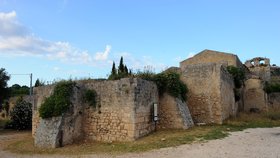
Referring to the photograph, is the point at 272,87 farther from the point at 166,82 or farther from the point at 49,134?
the point at 49,134

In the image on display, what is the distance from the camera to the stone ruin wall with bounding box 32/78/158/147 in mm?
12398

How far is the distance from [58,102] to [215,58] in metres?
17.3

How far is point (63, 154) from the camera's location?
1085cm

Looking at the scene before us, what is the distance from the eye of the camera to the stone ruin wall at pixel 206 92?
654 inches

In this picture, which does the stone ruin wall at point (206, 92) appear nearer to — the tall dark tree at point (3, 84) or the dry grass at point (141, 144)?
the dry grass at point (141, 144)

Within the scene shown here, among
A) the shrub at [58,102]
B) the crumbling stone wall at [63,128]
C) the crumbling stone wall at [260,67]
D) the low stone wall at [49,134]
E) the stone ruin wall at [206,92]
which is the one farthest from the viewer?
the crumbling stone wall at [260,67]

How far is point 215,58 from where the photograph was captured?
26312mm

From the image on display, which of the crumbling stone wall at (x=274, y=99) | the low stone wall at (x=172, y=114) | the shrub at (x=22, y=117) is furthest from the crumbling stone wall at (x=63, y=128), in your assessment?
the crumbling stone wall at (x=274, y=99)

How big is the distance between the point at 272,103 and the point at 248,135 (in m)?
18.1

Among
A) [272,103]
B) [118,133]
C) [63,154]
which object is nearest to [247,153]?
[118,133]

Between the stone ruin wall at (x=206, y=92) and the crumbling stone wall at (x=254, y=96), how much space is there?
8.45 meters

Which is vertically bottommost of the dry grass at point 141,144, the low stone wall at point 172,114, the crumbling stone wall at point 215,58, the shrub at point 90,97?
the dry grass at point 141,144

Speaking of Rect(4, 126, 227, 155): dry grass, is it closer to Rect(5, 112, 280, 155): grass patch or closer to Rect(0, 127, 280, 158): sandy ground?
Rect(5, 112, 280, 155): grass patch

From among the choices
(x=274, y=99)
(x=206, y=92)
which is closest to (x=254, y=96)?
(x=274, y=99)
